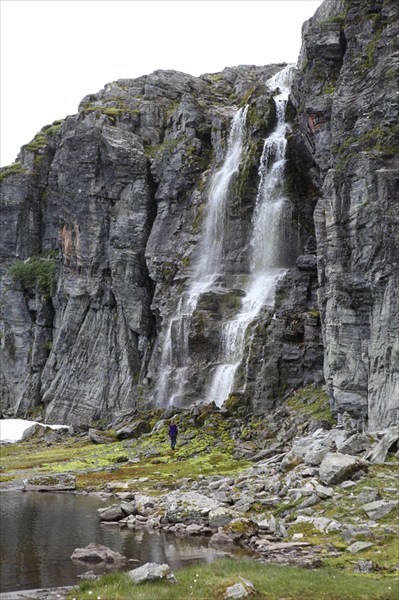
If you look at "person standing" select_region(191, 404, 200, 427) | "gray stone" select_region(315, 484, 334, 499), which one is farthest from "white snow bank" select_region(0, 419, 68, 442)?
"gray stone" select_region(315, 484, 334, 499)

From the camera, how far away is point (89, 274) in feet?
326

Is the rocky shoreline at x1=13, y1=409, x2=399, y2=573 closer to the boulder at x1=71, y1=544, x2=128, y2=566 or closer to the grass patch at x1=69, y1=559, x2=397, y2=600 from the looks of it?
the grass patch at x1=69, y1=559, x2=397, y2=600

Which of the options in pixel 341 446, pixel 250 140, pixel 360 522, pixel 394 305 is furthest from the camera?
pixel 250 140

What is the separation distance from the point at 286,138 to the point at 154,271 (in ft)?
83.6

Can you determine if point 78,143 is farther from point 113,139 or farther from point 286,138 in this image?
point 286,138

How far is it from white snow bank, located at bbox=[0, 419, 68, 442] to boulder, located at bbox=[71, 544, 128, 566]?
202 feet

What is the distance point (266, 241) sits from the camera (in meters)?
81.1

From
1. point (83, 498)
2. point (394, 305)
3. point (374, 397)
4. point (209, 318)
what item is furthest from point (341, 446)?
point (209, 318)

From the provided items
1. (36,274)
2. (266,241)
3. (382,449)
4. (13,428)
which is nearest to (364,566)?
(382,449)

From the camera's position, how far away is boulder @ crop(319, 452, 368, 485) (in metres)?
32.9

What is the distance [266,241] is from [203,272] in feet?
32.1

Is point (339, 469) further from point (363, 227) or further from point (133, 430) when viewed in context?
point (133, 430)

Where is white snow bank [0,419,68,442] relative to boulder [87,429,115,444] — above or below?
below

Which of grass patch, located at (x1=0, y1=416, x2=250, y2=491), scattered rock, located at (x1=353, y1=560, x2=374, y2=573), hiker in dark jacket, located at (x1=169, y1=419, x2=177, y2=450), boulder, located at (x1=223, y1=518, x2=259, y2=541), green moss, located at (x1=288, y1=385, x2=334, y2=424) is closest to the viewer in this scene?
scattered rock, located at (x1=353, y1=560, x2=374, y2=573)
